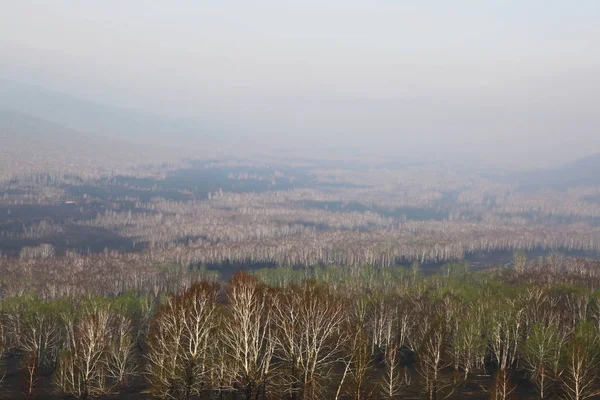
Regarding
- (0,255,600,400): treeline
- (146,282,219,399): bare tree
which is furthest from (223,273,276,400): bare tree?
(146,282,219,399): bare tree

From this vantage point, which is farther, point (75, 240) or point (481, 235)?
point (481, 235)

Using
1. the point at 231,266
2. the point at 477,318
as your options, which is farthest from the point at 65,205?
A: the point at 477,318

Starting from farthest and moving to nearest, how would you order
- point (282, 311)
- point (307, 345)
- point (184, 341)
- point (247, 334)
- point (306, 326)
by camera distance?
point (282, 311), point (184, 341), point (306, 326), point (307, 345), point (247, 334)

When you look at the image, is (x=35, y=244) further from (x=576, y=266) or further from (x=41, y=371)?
(x=576, y=266)

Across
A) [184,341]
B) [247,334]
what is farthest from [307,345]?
[184,341]

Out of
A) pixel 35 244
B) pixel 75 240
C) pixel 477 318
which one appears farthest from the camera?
pixel 75 240

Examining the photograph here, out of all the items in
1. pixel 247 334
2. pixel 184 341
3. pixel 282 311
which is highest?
pixel 247 334

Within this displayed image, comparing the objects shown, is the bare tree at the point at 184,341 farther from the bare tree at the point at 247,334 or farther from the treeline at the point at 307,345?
the bare tree at the point at 247,334

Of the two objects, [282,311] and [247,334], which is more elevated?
[247,334]

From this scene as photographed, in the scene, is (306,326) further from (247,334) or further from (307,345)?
(247,334)
